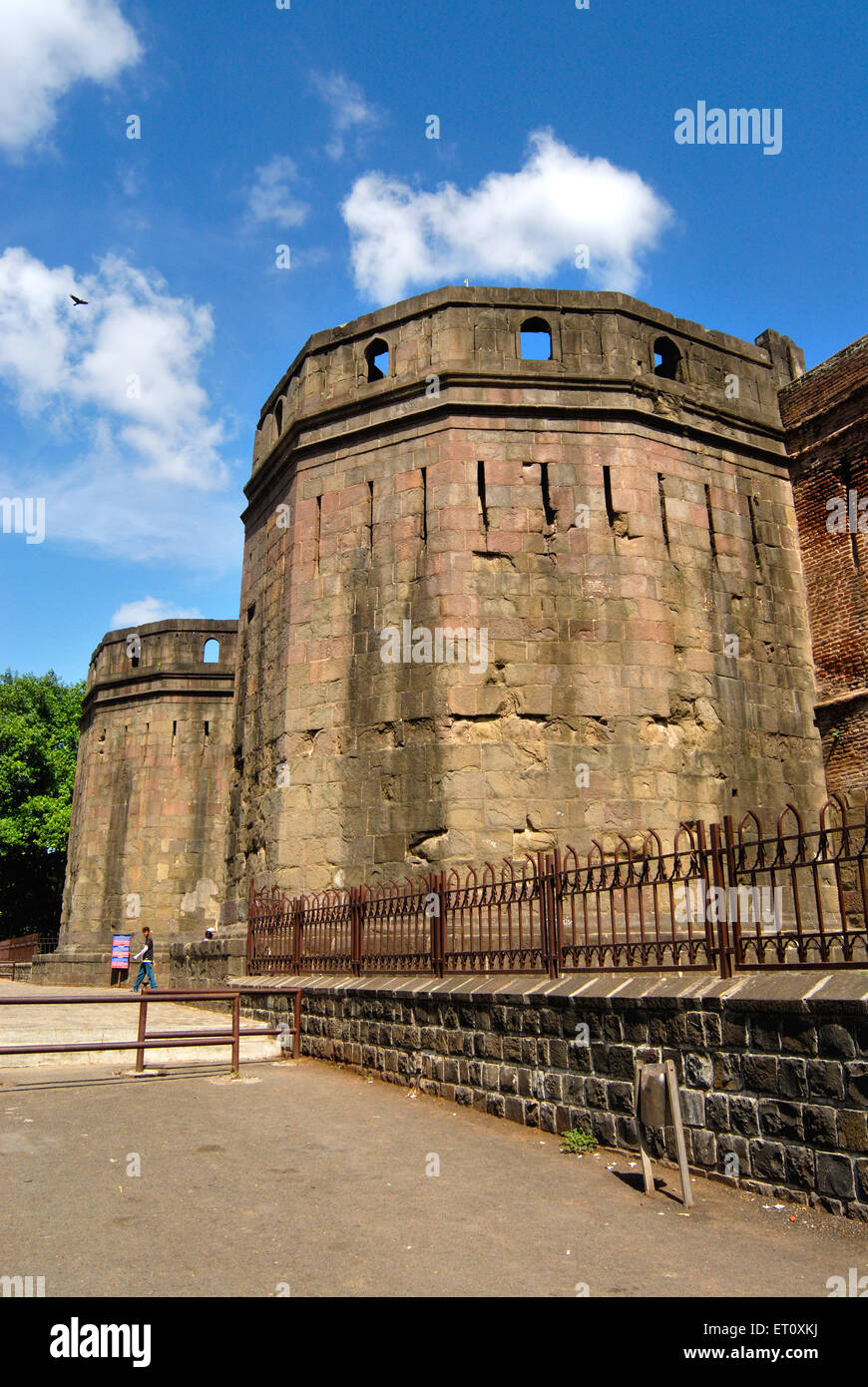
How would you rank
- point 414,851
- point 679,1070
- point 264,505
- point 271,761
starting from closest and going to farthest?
1. point 679,1070
2. point 414,851
3. point 271,761
4. point 264,505

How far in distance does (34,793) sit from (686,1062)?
34643mm

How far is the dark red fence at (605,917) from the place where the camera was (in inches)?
226

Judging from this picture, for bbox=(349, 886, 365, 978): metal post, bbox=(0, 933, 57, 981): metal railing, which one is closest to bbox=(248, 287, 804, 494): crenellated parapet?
bbox=(349, 886, 365, 978): metal post

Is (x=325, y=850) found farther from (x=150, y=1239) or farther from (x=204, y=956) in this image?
(x=150, y=1239)

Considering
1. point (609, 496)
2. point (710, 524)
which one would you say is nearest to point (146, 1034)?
point (609, 496)

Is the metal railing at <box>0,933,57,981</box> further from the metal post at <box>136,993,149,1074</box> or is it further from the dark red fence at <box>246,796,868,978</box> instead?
the metal post at <box>136,993,149,1074</box>

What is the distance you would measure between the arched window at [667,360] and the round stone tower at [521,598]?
0.03 m

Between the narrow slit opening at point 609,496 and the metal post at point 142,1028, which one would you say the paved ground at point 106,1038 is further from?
the narrow slit opening at point 609,496

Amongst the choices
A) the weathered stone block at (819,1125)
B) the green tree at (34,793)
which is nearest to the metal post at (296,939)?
the weathered stone block at (819,1125)

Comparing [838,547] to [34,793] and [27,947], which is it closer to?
[27,947]

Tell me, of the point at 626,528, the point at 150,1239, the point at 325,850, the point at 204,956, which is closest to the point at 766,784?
the point at 626,528

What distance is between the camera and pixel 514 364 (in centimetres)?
1314

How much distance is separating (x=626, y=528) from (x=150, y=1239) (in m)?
10.0

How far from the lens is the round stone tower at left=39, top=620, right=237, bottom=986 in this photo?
76.1 ft
